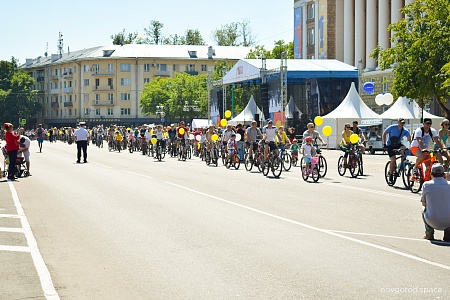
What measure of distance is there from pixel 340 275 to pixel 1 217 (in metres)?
7.93

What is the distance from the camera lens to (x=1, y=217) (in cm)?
1455

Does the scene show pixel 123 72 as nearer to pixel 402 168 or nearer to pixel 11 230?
pixel 402 168

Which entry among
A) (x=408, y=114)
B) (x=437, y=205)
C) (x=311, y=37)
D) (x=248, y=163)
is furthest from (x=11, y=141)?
(x=311, y=37)

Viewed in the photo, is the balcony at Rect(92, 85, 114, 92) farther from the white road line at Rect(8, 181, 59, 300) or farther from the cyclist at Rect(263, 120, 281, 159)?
the white road line at Rect(8, 181, 59, 300)

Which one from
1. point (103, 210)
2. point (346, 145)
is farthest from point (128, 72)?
point (103, 210)

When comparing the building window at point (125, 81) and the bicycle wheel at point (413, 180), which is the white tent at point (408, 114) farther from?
the building window at point (125, 81)

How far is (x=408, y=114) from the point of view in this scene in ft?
168

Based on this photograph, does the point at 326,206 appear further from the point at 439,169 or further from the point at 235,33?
the point at 235,33

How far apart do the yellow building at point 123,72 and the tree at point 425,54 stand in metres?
78.0

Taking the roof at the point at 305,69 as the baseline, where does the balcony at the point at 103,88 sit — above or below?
above

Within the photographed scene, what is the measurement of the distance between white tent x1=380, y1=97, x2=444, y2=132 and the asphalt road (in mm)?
31194

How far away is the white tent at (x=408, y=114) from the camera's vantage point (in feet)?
167

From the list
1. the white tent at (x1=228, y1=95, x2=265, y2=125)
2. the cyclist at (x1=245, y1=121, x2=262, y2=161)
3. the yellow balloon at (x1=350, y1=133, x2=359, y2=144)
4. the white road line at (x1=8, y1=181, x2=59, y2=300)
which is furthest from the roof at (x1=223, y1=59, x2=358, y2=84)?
the white road line at (x1=8, y1=181, x2=59, y2=300)

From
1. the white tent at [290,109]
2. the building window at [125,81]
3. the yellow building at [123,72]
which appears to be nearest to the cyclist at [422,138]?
the white tent at [290,109]
